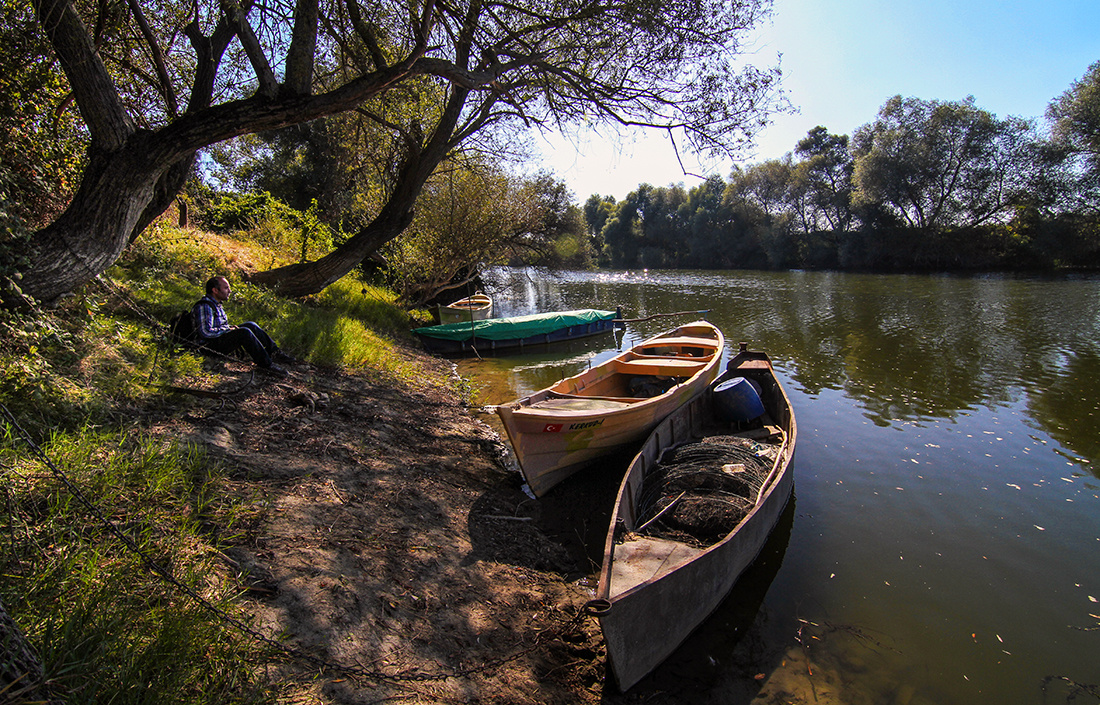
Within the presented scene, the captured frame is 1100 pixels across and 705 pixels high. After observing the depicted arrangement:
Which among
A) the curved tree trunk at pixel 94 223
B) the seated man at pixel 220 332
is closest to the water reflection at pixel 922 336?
the seated man at pixel 220 332

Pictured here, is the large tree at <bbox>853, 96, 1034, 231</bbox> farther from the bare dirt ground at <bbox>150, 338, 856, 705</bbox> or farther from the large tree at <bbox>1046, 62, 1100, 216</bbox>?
the bare dirt ground at <bbox>150, 338, 856, 705</bbox>

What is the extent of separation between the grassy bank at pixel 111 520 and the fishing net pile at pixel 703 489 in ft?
10.6

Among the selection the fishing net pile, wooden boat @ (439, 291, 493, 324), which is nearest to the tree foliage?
wooden boat @ (439, 291, 493, 324)

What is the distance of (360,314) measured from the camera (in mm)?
13570

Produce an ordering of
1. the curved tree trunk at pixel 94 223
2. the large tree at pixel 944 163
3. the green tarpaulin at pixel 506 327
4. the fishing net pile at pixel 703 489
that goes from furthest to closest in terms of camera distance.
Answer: the large tree at pixel 944 163, the green tarpaulin at pixel 506 327, the curved tree trunk at pixel 94 223, the fishing net pile at pixel 703 489

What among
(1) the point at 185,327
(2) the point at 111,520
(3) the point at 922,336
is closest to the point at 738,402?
(2) the point at 111,520

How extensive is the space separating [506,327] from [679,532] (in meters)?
11.0

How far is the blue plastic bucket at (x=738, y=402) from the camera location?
7.38m

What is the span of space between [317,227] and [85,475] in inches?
458

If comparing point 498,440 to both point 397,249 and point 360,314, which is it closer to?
point 360,314

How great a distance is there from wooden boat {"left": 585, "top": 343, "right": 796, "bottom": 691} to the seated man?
15.4ft

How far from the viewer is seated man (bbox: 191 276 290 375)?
6.12m

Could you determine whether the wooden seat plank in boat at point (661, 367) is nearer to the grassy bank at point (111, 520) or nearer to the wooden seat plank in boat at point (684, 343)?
the wooden seat plank in boat at point (684, 343)

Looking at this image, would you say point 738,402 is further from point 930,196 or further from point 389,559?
point 930,196
